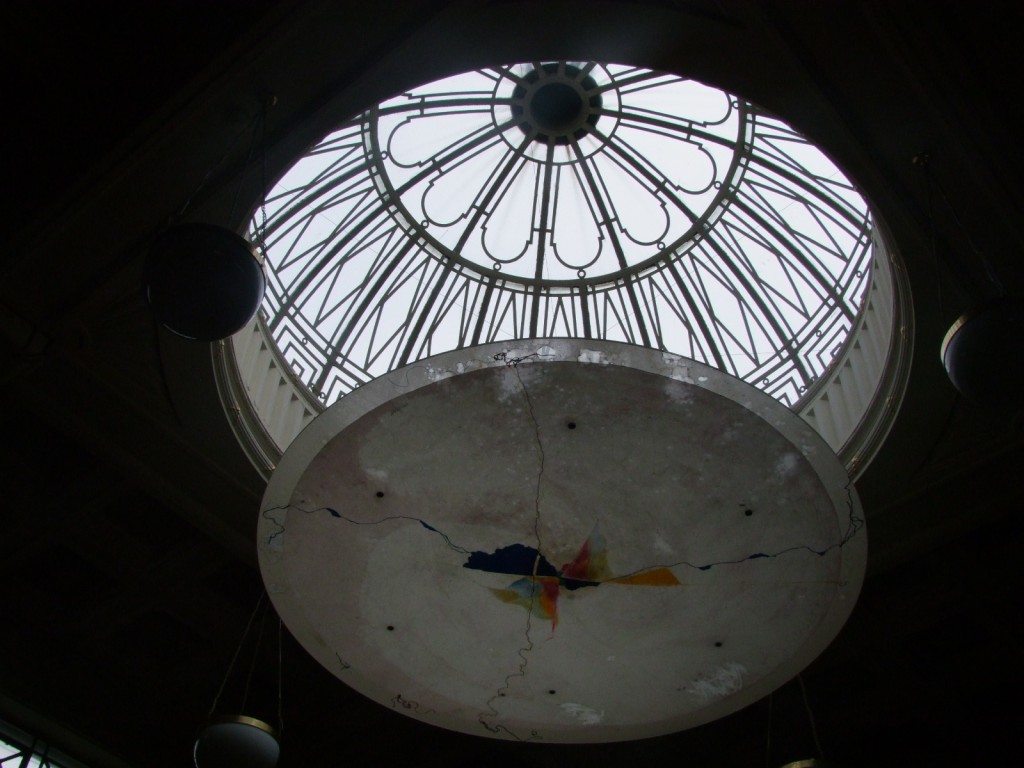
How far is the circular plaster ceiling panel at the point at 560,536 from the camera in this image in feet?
23.4

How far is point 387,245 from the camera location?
40.4 ft

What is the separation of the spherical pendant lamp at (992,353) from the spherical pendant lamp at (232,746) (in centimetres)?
616

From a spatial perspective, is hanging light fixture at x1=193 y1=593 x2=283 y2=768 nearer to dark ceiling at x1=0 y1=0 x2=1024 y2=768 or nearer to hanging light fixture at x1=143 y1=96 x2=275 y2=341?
dark ceiling at x1=0 y1=0 x2=1024 y2=768

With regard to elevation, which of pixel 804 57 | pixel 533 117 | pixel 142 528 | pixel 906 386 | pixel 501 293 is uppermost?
pixel 533 117

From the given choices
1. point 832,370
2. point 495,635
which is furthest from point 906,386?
point 495,635

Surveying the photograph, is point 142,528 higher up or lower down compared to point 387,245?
lower down

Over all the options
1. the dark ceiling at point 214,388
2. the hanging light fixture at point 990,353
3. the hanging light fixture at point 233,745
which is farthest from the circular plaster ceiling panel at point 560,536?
the dark ceiling at point 214,388

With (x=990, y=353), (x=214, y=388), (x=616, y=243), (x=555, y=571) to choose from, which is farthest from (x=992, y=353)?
(x=214, y=388)

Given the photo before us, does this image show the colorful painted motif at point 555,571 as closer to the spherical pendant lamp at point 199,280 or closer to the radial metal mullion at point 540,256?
the spherical pendant lamp at point 199,280

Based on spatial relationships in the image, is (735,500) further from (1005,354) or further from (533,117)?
(533,117)

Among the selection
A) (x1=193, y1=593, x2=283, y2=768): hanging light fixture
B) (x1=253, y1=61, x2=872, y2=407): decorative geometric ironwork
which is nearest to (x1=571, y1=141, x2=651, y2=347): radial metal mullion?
(x1=253, y1=61, x2=872, y2=407): decorative geometric ironwork

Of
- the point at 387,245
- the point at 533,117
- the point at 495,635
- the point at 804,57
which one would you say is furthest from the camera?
the point at 387,245

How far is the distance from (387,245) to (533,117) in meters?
2.67

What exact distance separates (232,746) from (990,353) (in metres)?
6.50
